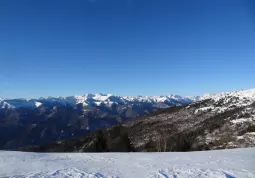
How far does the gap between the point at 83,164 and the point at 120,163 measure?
2648mm

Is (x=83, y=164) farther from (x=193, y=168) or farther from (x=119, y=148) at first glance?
(x=119, y=148)

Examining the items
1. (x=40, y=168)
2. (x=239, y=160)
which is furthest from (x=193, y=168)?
(x=40, y=168)

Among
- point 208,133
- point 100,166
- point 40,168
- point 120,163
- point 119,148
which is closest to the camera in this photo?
point 40,168

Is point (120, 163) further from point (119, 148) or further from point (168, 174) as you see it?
point (119, 148)

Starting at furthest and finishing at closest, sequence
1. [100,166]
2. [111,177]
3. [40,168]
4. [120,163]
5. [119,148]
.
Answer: [119,148] < [120,163] < [100,166] < [40,168] < [111,177]

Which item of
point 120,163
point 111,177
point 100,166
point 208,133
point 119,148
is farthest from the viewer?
point 208,133

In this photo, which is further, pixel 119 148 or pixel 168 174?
pixel 119 148

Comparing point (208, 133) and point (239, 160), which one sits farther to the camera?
point (208, 133)

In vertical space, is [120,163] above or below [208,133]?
below

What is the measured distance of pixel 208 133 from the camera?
146 metres

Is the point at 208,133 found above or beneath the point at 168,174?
above

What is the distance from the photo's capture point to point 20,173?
44.7ft

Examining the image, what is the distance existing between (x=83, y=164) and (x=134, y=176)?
15.7 feet

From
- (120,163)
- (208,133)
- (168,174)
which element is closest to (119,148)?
(120,163)
